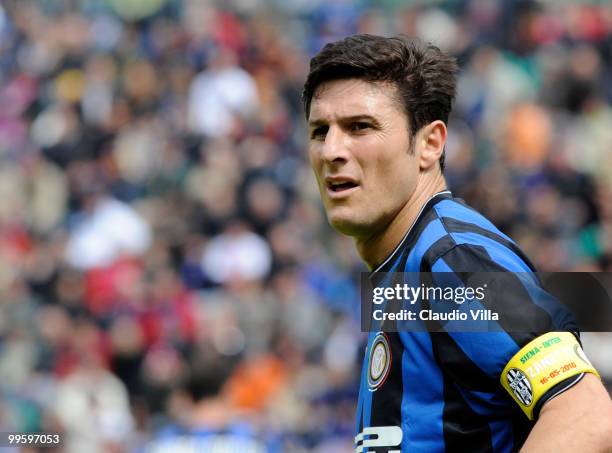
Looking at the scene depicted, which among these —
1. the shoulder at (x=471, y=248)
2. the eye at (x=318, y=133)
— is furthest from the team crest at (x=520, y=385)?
the eye at (x=318, y=133)

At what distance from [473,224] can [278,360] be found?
8.03m

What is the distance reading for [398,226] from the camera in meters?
3.51

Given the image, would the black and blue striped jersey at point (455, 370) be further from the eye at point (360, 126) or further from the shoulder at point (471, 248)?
the eye at point (360, 126)

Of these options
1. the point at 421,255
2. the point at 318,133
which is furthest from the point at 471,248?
the point at 318,133

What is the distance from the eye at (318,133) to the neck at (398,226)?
1.13 feet

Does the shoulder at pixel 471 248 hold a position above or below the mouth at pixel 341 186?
below

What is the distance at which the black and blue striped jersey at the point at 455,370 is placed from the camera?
2.89 meters

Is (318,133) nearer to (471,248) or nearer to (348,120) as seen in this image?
(348,120)

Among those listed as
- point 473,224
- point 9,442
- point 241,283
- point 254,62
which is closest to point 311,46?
point 254,62

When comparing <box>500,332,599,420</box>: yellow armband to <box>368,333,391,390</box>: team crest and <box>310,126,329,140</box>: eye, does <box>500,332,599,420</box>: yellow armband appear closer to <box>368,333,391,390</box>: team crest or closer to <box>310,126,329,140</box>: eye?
<box>368,333,391,390</box>: team crest

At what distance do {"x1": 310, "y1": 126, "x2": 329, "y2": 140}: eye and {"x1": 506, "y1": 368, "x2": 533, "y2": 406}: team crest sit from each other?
1110 mm

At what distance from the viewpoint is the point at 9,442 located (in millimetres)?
6859

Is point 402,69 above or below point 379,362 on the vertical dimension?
above

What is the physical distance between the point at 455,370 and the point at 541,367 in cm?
25
